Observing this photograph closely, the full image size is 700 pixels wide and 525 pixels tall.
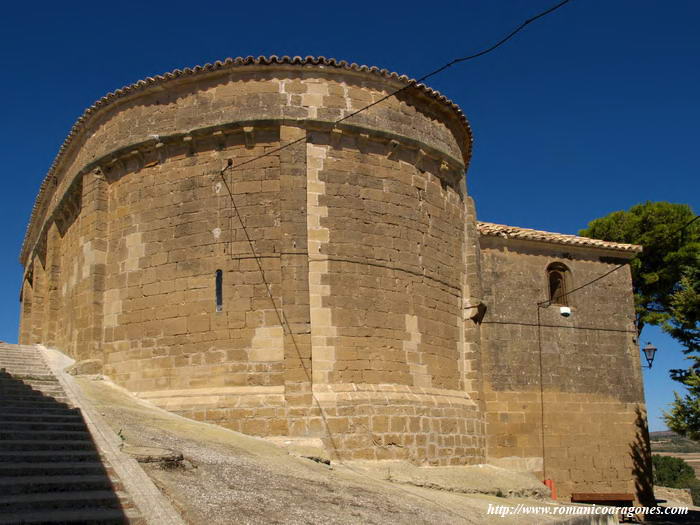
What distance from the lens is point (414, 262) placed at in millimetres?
14102

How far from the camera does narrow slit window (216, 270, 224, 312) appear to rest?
12.9 m

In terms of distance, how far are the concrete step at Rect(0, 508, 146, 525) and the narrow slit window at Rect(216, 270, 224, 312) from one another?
20.5ft

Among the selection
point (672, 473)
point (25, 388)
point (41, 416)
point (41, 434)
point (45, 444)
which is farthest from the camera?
point (672, 473)

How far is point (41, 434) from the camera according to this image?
8852 mm

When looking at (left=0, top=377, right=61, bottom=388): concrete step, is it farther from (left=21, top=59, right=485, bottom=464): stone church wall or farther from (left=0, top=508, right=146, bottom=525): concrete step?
(left=0, top=508, right=146, bottom=525): concrete step

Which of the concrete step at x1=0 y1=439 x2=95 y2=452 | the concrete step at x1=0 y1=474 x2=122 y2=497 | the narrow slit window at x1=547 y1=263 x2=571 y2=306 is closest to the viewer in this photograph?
the concrete step at x1=0 y1=474 x2=122 y2=497

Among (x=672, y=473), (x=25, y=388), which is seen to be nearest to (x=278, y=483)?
(x=25, y=388)

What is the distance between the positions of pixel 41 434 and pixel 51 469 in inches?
52.8

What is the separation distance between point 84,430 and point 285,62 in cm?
759

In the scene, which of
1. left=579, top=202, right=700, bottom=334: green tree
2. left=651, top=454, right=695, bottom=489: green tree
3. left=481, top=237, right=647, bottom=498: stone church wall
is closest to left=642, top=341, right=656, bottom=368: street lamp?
left=481, top=237, right=647, bottom=498: stone church wall

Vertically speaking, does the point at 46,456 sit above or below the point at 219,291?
below

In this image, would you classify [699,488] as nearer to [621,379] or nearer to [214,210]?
[621,379]

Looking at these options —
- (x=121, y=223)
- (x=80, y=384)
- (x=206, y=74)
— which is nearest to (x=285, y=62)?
(x=206, y=74)

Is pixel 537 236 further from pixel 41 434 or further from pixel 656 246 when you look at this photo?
pixel 41 434
